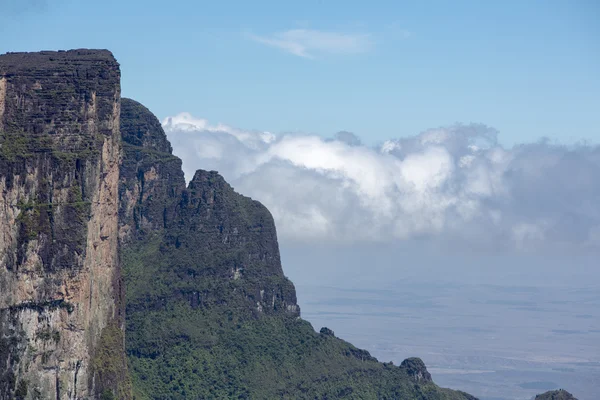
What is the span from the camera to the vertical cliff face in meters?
75.6

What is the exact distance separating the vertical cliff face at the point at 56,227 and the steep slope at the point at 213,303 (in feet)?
124

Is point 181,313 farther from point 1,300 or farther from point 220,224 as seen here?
point 1,300

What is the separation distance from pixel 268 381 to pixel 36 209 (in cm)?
4806

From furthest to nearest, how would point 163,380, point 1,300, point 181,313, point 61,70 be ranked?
point 181,313
point 163,380
point 61,70
point 1,300

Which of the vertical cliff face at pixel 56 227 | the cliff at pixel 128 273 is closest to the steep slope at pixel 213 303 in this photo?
the cliff at pixel 128 273

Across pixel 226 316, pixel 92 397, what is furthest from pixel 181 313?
pixel 92 397

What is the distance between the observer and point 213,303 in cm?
12681

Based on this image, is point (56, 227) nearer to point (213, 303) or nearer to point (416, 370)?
point (213, 303)

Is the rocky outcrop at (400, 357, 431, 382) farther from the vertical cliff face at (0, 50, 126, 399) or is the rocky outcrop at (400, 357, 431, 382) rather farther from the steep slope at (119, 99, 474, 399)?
the vertical cliff face at (0, 50, 126, 399)

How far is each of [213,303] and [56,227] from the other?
50964 mm

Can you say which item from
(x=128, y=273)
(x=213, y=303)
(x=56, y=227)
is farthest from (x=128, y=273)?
(x=56, y=227)

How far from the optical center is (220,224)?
424 feet

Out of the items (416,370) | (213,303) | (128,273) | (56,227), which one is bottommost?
(56,227)

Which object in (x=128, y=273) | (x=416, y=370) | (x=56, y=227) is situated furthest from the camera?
(x=416, y=370)
